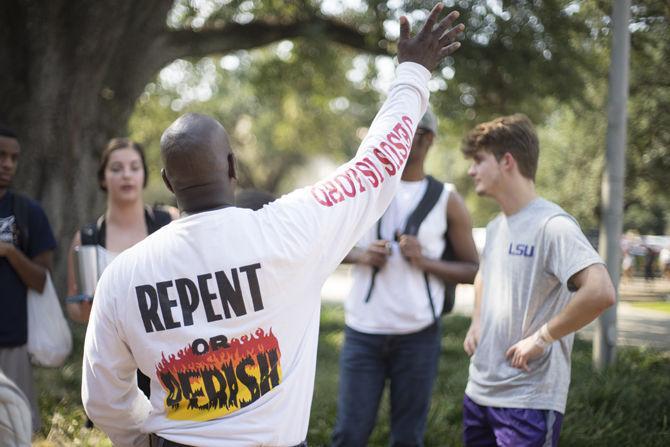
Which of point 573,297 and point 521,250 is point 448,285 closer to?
point 521,250

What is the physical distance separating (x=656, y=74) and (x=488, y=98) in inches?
141

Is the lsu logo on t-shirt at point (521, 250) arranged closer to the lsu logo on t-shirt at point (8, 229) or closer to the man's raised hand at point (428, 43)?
the man's raised hand at point (428, 43)

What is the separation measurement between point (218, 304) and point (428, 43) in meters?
1.07

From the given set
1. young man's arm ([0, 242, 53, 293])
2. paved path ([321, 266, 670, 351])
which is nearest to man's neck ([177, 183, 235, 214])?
young man's arm ([0, 242, 53, 293])

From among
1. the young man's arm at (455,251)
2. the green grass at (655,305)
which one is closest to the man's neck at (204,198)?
the young man's arm at (455,251)

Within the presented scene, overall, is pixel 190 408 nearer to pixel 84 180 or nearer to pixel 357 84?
pixel 84 180

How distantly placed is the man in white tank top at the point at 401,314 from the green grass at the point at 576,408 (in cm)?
134

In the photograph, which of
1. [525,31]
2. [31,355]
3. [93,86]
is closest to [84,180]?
[93,86]

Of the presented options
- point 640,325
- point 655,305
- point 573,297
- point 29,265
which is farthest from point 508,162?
point 655,305

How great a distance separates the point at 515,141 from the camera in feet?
10.3

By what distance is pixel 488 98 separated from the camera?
35.6 feet

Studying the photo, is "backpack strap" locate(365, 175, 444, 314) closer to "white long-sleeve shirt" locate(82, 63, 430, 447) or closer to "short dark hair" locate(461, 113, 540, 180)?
"short dark hair" locate(461, 113, 540, 180)

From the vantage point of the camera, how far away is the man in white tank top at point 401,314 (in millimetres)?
3850

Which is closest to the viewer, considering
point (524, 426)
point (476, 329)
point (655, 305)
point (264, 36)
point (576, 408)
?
point (524, 426)
